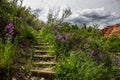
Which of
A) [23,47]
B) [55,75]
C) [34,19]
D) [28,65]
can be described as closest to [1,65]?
[28,65]

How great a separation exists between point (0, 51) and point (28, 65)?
2.87 feet

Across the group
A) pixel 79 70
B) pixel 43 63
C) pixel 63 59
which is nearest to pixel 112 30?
pixel 43 63

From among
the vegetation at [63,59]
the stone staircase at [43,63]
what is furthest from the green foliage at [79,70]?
the stone staircase at [43,63]

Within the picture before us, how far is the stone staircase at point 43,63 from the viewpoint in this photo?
713 centimetres

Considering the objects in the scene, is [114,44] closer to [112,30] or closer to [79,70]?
[79,70]

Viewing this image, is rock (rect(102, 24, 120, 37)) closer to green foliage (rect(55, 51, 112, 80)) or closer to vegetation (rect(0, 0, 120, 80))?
vegetation (rect(0, 0, 120, 80))

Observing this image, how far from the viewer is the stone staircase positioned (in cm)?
713

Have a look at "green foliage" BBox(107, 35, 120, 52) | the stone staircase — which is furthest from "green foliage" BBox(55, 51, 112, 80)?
"green foliage" BBox(107, 35, 120, 52)

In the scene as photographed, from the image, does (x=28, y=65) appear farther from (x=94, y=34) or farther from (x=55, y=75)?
(x=94, y=34)

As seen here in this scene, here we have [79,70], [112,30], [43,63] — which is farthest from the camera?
[112,30]

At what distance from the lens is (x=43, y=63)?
26.7 feet

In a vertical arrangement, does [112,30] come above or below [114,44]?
above

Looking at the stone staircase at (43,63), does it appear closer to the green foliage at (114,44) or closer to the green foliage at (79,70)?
the green foliage at (79,70)

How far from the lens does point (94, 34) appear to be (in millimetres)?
14508
